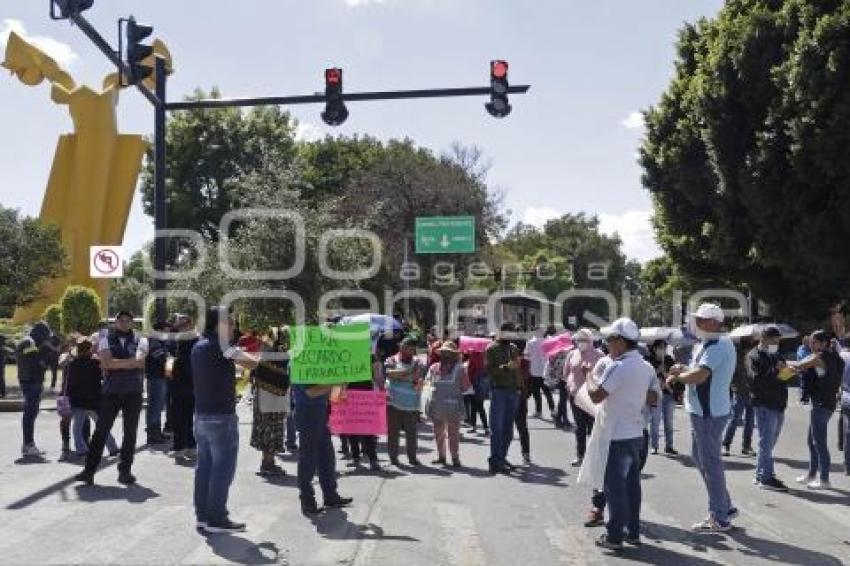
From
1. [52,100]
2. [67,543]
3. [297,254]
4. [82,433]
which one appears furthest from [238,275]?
[52,100]

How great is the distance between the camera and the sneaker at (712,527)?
8180mm

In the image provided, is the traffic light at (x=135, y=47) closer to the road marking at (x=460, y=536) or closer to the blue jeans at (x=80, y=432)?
the blue jeans at (x=80, y=432)

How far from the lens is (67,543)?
24.6 ft

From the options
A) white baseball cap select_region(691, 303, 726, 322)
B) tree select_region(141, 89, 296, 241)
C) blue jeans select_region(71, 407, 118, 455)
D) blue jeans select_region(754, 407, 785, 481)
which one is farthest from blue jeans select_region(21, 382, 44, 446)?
tree select_region(141, 89, 296, 241)

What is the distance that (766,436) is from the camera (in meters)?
10.7

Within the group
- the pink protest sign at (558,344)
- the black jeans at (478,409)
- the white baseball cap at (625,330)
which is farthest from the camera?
the black jeans at (478,409)

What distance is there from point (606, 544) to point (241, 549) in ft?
9.54

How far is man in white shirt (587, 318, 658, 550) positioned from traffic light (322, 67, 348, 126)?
26.8 feet

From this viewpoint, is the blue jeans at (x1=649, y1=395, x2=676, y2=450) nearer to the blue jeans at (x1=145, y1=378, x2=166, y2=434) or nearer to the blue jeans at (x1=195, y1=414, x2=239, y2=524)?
the blue jeans at (x1=145, y1=378, x2=166, y2=434)

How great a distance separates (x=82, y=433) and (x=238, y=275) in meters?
13.6

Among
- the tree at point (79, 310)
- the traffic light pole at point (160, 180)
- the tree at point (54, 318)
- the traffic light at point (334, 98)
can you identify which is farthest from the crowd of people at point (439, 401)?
the tree at point (54, 318)

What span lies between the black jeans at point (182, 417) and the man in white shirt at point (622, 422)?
265 inches

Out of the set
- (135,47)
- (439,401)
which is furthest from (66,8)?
(439,401)

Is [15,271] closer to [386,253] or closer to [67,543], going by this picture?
Result: [386,253]
